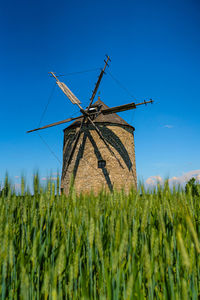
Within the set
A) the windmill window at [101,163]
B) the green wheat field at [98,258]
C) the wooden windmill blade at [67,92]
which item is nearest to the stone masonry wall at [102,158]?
the windmill window at [101,163]

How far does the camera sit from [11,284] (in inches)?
42.0

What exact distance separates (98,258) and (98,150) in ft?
34.7

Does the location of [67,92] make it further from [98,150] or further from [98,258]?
[98,258]

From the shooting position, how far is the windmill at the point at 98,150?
37.7ft

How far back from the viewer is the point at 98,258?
1.22 metres

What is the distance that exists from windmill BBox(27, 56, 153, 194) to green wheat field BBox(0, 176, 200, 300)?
379 inches

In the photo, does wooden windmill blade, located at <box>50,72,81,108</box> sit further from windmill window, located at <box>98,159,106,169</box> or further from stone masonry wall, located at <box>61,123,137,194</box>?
windmill window, located at <box>98,159,106,169</box>

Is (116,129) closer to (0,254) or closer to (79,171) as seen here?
(79,171)

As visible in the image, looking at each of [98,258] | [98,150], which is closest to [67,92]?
[98,150]

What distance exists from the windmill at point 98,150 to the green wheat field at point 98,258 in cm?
961

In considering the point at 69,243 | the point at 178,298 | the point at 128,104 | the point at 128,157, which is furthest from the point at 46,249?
the point at 128,157

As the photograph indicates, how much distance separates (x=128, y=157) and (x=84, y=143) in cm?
256

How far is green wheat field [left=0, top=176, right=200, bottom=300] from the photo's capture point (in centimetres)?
93

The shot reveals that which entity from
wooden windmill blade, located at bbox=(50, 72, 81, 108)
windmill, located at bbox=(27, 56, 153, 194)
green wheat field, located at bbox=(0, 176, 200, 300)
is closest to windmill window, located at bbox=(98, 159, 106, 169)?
windmill, located at bbox=(27, 56, 153, 194)
